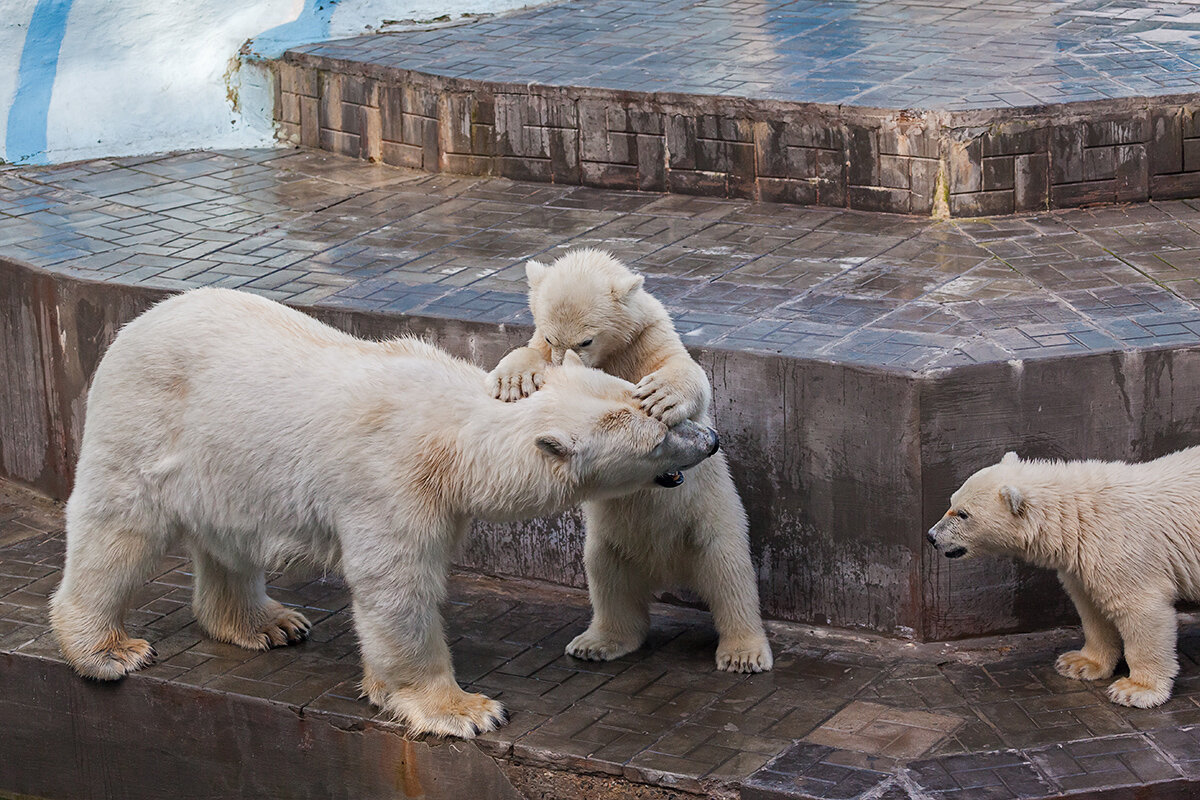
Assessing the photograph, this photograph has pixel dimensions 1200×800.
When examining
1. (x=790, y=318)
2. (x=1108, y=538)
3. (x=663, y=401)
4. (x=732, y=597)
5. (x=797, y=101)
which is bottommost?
(x=732, y=597)

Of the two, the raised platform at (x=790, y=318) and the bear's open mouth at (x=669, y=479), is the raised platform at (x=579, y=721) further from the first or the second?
the bear's open mouth at (x=669, y=479)

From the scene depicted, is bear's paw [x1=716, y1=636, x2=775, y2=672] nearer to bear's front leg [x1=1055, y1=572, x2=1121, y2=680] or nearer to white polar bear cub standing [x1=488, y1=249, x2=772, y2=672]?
white polar bear cub standing [x1=488, y1=249, x2=772, y2=672]

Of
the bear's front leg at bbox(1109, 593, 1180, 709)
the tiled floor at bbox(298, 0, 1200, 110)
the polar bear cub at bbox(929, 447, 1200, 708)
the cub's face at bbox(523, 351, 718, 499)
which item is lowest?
the bear's front leg at bbox(1109, 593, 1180, 709)

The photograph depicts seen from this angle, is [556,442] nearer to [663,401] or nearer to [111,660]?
[663,401]

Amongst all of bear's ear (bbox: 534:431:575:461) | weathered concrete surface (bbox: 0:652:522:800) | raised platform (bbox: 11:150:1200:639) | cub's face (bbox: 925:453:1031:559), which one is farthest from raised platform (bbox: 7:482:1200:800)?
bear's ear (bbox: 534:431:575:461)

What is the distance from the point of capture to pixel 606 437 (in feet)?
14.8

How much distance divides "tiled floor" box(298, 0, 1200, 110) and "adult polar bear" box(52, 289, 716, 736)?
3.20m

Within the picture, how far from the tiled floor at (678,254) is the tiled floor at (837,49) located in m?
0.62

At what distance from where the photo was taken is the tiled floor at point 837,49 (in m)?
7.49

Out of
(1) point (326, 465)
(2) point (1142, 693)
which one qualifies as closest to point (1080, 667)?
(2) point (1142, 693)

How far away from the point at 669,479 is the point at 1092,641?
162 cm

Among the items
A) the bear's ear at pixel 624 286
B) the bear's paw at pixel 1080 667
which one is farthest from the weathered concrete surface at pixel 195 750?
the bear's paw at pixel 1080 667

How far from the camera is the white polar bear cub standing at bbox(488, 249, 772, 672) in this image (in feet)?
16.1

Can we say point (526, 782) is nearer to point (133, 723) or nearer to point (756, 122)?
point (133, 723)
